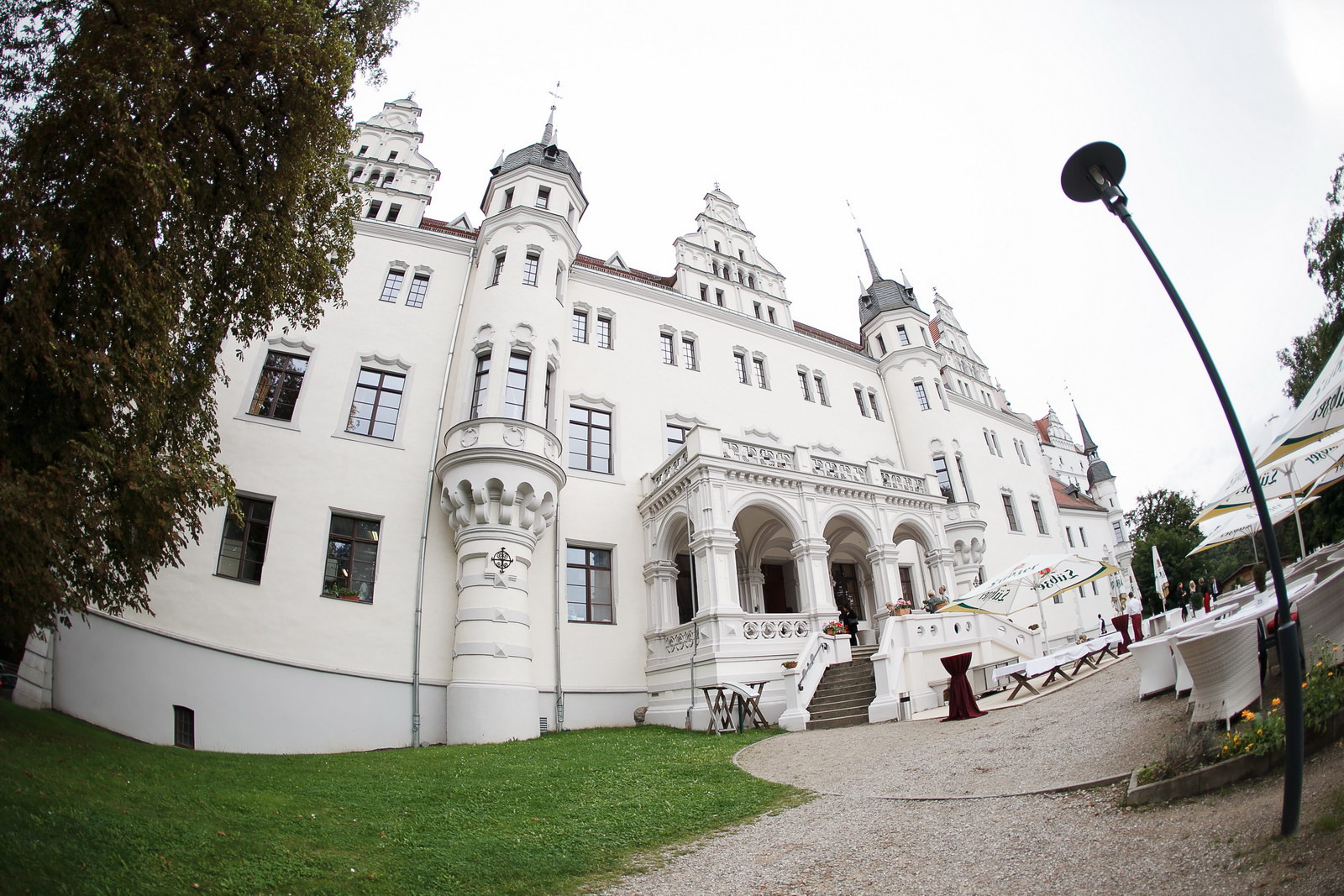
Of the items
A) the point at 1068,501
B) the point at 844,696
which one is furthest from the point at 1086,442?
the point at 844,696

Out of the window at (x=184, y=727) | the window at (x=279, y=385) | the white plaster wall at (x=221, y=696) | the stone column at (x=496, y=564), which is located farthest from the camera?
the window at (x=279, y=385)

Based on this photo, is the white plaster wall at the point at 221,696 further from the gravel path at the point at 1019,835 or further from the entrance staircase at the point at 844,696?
the gravel path at the point at 1019,835

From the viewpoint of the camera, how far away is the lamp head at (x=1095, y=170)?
5031mm

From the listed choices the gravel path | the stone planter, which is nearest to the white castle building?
the gravel path

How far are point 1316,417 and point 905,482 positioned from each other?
14579mm

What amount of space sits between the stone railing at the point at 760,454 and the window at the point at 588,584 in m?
4.58

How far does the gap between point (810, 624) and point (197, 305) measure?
13.9 metres

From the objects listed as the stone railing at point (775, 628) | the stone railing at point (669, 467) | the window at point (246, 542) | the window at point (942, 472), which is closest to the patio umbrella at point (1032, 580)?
the stone railing at point (775, 628)

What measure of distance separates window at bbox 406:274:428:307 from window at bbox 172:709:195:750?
37.9 ft

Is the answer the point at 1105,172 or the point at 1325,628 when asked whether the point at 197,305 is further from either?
the point at 1325,628

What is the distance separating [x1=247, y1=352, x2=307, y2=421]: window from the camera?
53.6 feet

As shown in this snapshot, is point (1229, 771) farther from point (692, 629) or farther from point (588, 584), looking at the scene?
point (588, 584)

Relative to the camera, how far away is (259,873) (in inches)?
187

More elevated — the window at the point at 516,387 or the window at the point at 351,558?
the window at the point at 516,387
